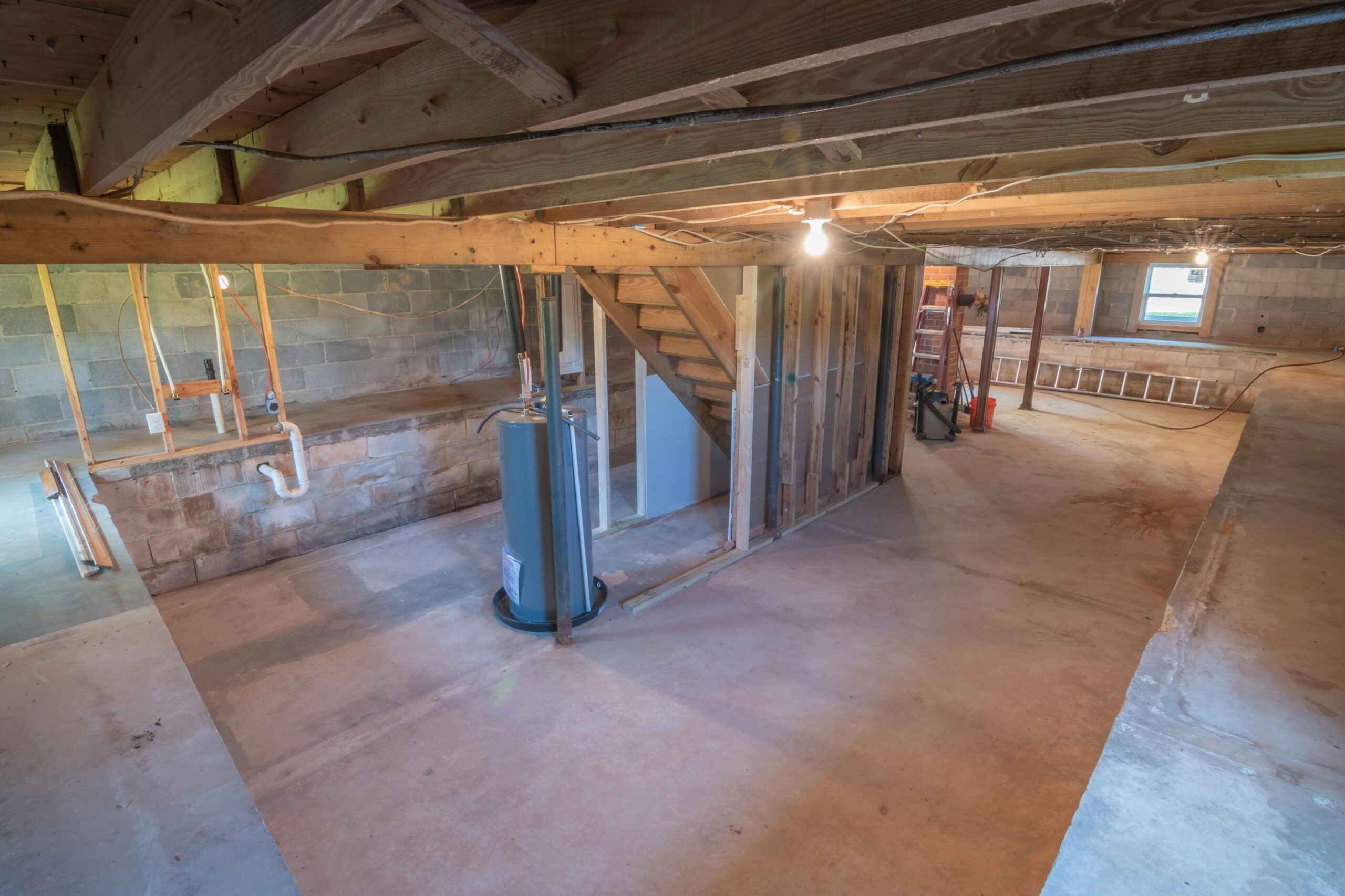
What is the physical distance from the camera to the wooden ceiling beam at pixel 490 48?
2.29 ft

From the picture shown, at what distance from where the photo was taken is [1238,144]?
1423mm

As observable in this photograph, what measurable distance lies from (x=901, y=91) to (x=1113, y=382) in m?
10.2

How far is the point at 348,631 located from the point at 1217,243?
7.42m

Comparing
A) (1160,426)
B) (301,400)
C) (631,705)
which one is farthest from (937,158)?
(1160,426)

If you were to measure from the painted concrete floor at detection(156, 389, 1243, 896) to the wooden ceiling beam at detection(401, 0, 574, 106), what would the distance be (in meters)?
2.15

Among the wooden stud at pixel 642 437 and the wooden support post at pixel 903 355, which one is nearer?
the wooden stud at pixel 642 437

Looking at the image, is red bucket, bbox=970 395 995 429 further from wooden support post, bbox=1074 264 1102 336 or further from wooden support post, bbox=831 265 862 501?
wooden support post, bbox=1074 264 1102 336

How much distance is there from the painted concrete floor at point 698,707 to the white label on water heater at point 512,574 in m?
0.20

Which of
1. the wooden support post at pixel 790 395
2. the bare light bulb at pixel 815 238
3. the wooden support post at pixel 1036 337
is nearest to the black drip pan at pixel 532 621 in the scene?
the wooden support post at pixel 790 395

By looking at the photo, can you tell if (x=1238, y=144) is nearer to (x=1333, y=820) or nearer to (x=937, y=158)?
(x=937, y=158)

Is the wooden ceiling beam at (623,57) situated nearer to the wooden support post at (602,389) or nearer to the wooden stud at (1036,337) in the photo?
the wooden support post at (602,389)

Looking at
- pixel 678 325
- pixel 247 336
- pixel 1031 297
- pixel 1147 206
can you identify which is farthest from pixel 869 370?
pixel 1031 297

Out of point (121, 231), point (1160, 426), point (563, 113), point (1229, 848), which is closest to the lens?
point (563, 113)

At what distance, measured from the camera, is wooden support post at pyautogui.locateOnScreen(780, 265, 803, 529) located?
4.20m
